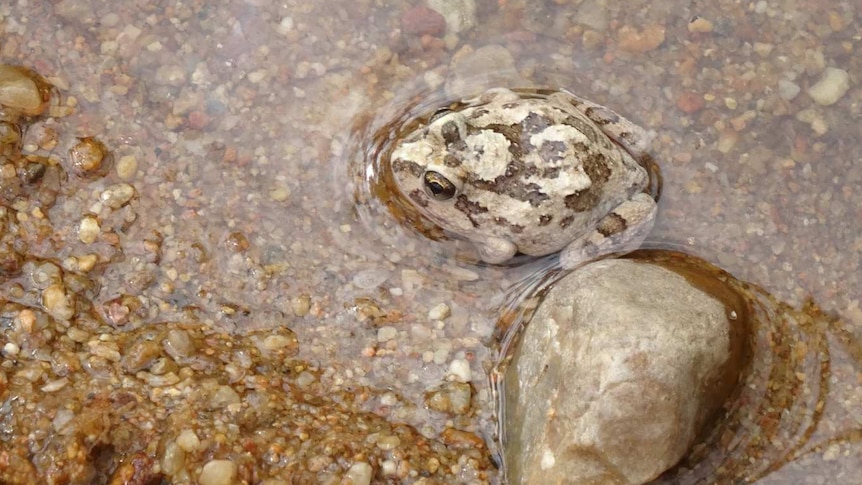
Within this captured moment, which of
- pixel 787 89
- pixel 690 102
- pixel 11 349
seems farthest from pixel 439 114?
pixel 11 349

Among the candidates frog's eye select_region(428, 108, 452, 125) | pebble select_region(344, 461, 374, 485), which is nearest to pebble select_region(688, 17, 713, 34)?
frog's eye select_region(428, 108, 452, 125)

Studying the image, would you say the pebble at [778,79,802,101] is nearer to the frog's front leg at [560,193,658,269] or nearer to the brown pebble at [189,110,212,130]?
the frog's front leg at [560,193,658,269]

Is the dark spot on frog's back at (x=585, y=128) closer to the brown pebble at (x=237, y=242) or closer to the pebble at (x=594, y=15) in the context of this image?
the pebble at (x=594, y=15)

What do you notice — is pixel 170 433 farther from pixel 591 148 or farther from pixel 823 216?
pixel 823 216

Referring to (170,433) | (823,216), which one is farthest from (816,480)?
(170,433)

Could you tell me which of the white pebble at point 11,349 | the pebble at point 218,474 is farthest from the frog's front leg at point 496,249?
the white pebble at point 11,349

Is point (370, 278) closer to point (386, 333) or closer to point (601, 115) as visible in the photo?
point (386, 333)
